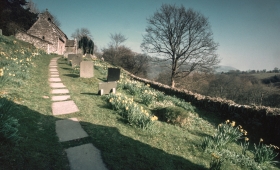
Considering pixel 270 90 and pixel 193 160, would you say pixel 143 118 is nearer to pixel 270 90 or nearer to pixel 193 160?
pixel 193 160

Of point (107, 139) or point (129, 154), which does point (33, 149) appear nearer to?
point (107, 139)

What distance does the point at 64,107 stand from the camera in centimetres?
564

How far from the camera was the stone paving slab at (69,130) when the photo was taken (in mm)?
3803

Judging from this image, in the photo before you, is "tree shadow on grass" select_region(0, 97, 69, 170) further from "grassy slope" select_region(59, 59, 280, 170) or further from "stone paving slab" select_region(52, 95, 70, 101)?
"stone paving slab" select_region(52, 95, 70, 101)

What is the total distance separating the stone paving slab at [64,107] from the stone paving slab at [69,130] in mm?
702

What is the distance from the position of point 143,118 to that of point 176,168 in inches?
78.2

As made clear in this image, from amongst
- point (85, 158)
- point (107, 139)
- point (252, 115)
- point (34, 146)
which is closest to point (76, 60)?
point (107, 139)

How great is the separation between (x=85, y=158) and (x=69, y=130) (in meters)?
1.30

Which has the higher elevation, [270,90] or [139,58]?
[139,58]

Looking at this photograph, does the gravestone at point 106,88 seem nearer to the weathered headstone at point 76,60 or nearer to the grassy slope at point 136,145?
the grassy slope at point 136,145

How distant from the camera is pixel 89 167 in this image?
2916mm

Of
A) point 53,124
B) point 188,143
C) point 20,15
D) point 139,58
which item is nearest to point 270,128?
point 188,143

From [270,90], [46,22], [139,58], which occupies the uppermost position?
[46,22]

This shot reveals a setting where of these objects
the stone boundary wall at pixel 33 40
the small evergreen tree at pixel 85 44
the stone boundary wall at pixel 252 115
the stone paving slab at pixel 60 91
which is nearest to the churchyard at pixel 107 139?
the stone paving slab at pixel 60 91
